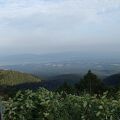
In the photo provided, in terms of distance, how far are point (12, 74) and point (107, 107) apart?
156125 millimetres

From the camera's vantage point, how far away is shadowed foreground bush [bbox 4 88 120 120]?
9.60 meters

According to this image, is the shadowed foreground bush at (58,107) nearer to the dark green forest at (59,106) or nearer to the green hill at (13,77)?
the dark green forest at (59,106)

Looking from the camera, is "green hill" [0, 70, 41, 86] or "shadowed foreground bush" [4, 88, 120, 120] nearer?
"shadowed foreground bush" [4, 88, 120, 120]

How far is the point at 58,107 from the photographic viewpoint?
33.2 feet

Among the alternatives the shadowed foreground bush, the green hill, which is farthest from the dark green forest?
the green hill

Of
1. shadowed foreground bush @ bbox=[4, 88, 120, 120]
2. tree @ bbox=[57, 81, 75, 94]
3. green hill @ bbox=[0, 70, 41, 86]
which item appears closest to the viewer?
shadowed foreground bush @ bbox=[4, 88, 120, 120]

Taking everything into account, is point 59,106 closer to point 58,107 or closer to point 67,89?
point 58,107

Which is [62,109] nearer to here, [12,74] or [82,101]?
[82,101]

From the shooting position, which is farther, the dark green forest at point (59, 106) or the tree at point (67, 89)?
the tree at point (67, 89)

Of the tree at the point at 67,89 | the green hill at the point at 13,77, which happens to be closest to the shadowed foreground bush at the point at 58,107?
the tree at the point at 67,89

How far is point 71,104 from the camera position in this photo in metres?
10.0

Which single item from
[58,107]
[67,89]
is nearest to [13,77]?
[67,89]

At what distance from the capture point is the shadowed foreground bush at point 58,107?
31.5 feet

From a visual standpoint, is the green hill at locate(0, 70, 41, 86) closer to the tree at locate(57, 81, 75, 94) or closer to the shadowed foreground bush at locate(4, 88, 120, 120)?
the tree at locate(57, 81, 75, 94)
